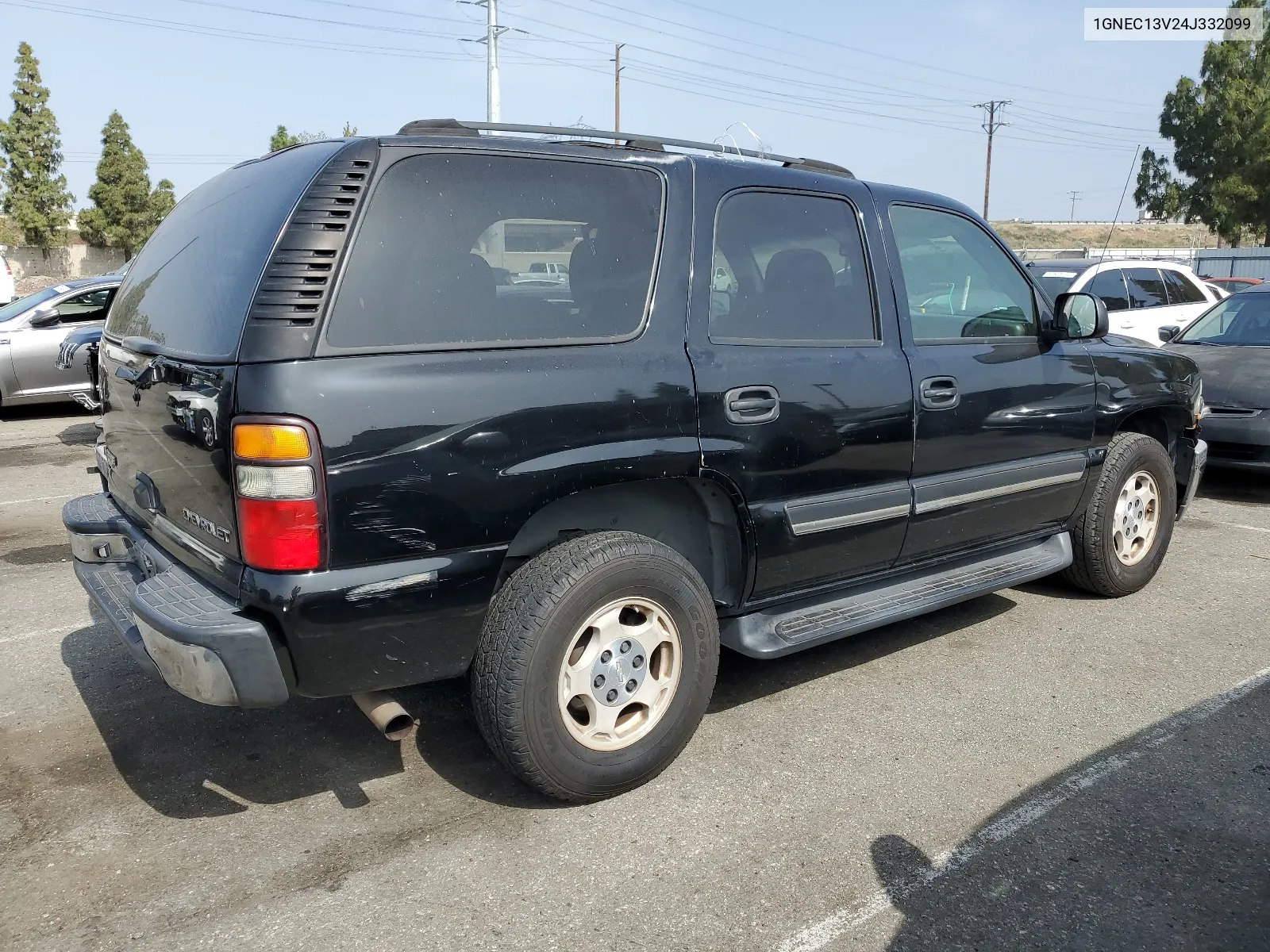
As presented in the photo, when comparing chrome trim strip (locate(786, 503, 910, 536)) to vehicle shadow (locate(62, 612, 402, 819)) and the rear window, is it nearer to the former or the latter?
vehicle shadow (locate(62, 612, 402, 819))

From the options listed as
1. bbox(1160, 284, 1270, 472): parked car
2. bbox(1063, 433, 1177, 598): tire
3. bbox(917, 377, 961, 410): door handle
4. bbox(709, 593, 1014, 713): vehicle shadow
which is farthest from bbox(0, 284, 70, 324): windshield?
A: bbox(1160, 284, 1270, 472): parked car

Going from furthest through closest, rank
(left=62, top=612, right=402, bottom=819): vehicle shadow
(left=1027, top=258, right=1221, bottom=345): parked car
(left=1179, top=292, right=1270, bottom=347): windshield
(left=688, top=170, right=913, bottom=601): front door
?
(left=1027, top=258, right=1221, bottom=345): parked car → (left=1179, top=292, right=1270, bottom=347): windshield → (left=688, top=170, right=913, bottom=601): front door → (left=62, top=612, right=402, bottom=819): vehicle shadow

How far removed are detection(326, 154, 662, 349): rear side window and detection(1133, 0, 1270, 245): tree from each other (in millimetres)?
41870

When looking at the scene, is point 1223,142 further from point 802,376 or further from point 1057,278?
point 802,376

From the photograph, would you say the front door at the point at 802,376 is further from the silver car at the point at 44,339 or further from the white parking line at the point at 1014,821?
the silver car at the point at 44,339

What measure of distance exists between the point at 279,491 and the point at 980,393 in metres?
2.78

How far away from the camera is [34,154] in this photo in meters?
43.1

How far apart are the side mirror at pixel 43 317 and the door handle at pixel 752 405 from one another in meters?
9.73

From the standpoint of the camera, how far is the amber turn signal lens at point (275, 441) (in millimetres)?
2547

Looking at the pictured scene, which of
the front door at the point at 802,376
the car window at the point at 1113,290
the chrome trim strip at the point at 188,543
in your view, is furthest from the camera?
the car window at the point at 1113,290

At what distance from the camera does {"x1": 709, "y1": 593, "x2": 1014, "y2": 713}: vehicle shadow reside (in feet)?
13.3

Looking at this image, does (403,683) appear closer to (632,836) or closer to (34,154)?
(632,836)

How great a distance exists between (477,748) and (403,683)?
2.61 ft

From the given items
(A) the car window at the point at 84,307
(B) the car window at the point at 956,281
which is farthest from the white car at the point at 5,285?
(B) the car window at the point at 956,281
